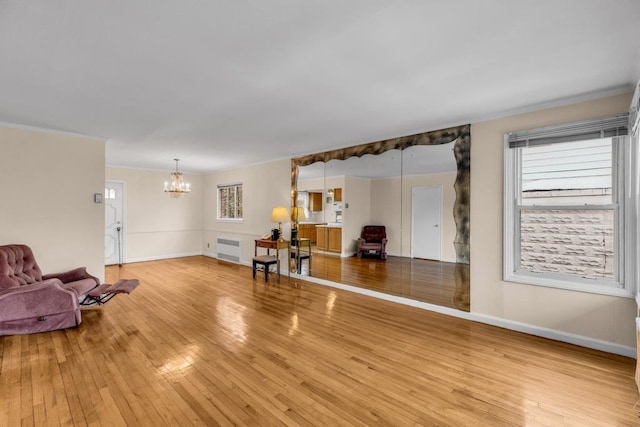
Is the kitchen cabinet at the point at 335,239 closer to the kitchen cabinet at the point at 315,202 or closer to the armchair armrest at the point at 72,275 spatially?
the kitchen cabinet at the point at 315,202

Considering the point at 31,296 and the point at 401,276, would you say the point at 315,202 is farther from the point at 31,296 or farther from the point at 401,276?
the point at 31,296

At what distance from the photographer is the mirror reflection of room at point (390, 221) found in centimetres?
392

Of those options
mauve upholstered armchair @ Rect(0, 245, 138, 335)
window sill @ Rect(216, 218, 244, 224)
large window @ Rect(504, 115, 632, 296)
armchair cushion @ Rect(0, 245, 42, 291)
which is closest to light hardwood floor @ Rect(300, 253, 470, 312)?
large window @ Rect(504, 115, 632, 296)

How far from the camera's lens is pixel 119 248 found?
7.05 m

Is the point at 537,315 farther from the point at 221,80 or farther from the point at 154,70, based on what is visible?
the point at 154,70

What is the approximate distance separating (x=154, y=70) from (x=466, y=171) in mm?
3406

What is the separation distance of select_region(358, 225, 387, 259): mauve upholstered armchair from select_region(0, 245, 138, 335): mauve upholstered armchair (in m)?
3.43

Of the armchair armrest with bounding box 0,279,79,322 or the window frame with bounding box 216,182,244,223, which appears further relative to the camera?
the window frame with bounding box 216,182,244,223

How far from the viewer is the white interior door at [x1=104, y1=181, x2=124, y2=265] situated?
6906 mm

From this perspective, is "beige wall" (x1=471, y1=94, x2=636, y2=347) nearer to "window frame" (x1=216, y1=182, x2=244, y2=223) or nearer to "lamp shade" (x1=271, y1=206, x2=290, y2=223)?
"lamp shade" (x1=271, y1=206, x2=290, y2=223)

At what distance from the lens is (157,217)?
769 cm

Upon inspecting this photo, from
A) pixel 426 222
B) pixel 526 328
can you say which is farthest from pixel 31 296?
pixel 526 328

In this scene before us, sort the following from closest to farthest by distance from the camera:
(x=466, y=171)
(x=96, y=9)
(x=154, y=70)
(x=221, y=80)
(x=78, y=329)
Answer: (x=96, y=9) < (x=154, y=70) < (x=221, y=80) < (x=78, y=329) < (x=466, y=171)

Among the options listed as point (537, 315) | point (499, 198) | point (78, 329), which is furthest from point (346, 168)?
point (78, 329)
